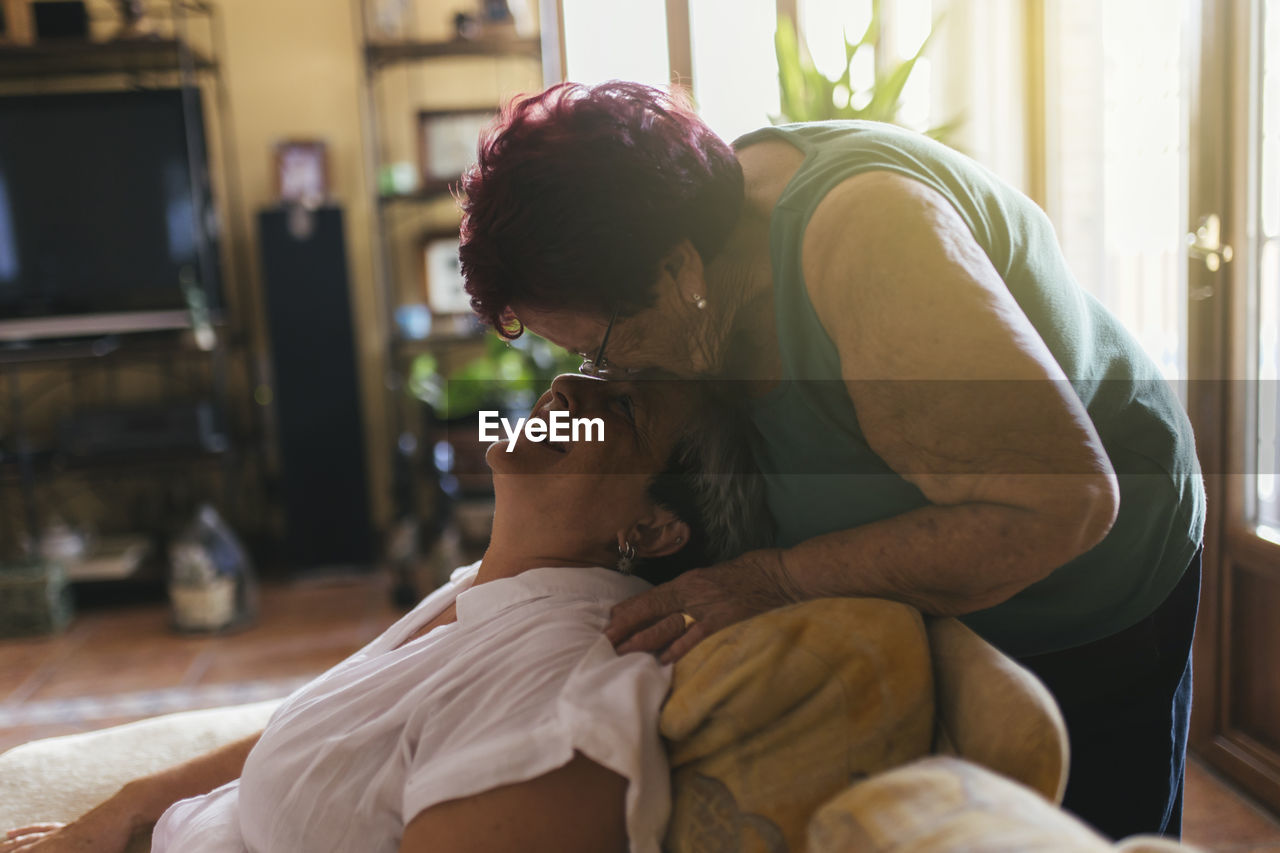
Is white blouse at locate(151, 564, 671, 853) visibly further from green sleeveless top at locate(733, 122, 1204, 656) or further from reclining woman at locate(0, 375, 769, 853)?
green sleeveless top at locate(733, 122, 1204, 656)

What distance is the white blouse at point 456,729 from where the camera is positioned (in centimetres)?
81

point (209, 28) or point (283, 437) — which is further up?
point (209, 28)

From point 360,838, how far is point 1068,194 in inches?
106

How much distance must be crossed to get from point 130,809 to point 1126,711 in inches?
42.3

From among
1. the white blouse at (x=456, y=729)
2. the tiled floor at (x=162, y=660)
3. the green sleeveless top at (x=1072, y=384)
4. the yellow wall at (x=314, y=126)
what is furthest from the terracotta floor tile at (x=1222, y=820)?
the yellow wall at (x=314, y=126)

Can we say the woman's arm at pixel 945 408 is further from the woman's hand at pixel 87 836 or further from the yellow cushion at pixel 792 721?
the woman's hand at pixel 87 836

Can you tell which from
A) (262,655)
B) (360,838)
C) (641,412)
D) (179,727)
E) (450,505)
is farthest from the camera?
(450,505)

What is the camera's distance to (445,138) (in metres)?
3.83

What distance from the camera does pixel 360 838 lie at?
89cm

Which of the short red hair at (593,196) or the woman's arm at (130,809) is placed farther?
the woman's arm at (130,809)

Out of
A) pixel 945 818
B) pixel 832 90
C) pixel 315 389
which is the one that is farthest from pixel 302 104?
pixel 945 818

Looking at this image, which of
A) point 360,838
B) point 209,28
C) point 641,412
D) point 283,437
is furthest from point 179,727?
point 209,28

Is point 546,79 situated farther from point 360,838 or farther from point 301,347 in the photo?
point 360,838

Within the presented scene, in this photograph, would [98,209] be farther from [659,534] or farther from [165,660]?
[659,534]
